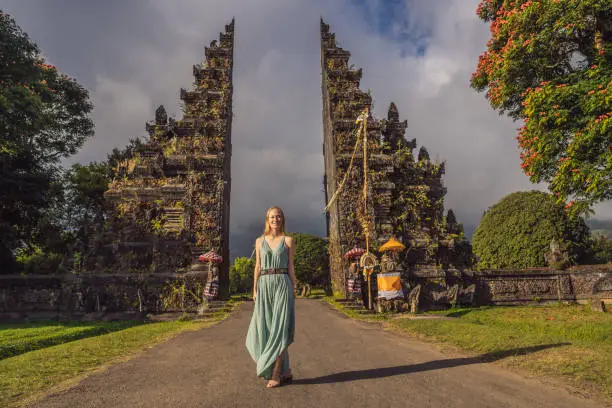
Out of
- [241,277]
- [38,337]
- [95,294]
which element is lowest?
[38,337]

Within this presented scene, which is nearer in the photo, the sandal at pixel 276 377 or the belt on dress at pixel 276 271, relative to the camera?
the sandal at pixel 276 377

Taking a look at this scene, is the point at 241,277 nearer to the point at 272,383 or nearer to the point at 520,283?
the point at 520,283

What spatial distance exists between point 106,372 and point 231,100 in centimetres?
2292

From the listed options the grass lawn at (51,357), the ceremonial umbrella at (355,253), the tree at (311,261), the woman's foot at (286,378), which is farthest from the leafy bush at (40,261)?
the tree at (311,261)

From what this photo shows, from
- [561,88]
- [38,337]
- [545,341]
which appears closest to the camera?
[545,341]

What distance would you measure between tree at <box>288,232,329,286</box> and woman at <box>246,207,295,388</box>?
122 ft

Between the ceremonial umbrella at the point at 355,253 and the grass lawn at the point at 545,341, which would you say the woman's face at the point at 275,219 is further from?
the ceremonial umbrella at the point at 355,253

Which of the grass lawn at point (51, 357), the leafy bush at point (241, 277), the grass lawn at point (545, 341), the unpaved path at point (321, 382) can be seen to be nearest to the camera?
the unpaved path at point (321, 382)

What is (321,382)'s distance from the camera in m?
4.62

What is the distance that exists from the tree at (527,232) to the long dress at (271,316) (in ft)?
81.7

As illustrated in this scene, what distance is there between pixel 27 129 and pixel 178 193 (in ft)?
32.5

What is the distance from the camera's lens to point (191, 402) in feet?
12.7

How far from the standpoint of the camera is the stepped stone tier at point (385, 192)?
1952 cm

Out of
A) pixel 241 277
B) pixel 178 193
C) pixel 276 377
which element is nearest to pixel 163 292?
pixel 178 193
